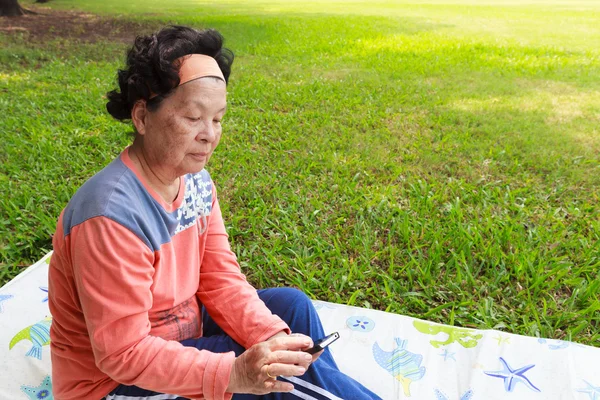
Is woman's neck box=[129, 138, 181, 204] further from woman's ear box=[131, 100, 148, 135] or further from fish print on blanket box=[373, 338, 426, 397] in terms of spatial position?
fish print on blanket box=[373, 338, 426, 397]

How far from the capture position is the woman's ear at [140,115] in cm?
156

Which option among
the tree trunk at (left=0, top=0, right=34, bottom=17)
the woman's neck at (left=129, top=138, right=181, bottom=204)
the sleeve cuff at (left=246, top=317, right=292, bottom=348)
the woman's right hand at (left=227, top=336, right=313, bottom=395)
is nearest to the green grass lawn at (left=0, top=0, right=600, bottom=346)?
the sleeve cuff at (left=246, top=317, right=292, bottom=348)

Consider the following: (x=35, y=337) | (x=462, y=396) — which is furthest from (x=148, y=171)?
(x=462, y=396)

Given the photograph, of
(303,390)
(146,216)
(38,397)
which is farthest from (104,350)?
(38,397)

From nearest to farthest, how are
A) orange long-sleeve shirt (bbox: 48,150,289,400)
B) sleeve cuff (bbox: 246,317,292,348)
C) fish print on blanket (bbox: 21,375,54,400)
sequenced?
orange long-sleeve shirt (bbox: 48,150,289,400) → sleeve cuff (bbox: 246,317,292,348) → fish print on blanket (bbox: 21,375,54,400)

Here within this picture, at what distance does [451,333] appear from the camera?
8.19 feet

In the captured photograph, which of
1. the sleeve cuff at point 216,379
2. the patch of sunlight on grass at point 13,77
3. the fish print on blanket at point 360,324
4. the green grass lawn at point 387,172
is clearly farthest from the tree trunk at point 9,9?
the sleeve cuff at point 216,379

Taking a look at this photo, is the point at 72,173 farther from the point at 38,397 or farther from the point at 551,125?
the point at 551,125

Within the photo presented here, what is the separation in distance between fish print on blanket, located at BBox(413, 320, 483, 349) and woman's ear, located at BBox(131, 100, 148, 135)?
164 cm

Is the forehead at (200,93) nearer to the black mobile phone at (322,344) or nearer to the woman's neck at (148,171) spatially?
the woman's neck at (148,171)

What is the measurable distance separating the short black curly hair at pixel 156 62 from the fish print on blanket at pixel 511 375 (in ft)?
5.76

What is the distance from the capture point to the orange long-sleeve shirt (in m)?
1.38

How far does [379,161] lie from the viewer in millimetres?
4301

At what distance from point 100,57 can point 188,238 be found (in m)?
7.16
